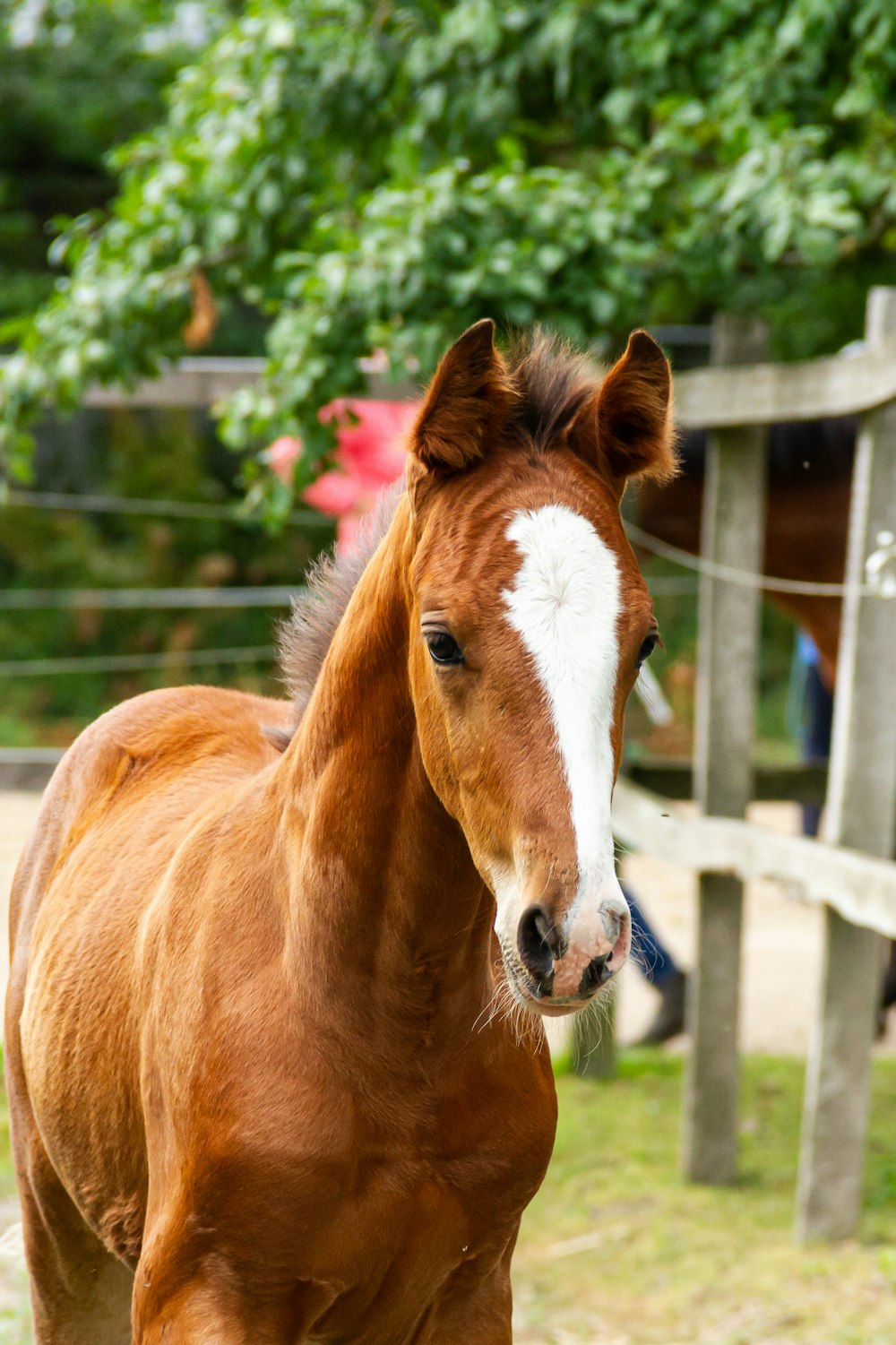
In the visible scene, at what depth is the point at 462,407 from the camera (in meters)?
1.97

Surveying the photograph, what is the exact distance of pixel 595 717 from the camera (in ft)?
5.80

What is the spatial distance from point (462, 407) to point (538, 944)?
710 mm

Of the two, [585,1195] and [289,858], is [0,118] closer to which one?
[585,1195]

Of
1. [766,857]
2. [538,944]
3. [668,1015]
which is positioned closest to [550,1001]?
[538,944]

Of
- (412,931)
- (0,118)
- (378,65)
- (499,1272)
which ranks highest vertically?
(0,118)

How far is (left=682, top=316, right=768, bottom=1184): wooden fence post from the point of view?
453 cm

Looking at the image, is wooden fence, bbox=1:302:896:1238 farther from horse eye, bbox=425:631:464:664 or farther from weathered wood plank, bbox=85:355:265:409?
weathered wood plank, bbox=85:355:265:409

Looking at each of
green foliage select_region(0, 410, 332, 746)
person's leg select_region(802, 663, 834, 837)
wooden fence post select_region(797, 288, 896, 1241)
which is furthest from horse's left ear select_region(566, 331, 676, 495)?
green foliage select_region(0, 410, 332, 746)

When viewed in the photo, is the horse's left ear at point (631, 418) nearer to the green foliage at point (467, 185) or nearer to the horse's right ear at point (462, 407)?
the horse's right ear at point (462, 407)

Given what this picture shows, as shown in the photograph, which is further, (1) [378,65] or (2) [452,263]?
(1) [378,65]

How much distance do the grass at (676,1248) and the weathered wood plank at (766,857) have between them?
921 millimetres

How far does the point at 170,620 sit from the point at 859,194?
908 centimetres

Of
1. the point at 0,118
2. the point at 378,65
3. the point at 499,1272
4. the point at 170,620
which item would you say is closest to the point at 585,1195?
the point at 499,1272

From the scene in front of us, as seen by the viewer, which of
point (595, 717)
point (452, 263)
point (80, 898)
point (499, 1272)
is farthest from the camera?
→ point (452, 263)
